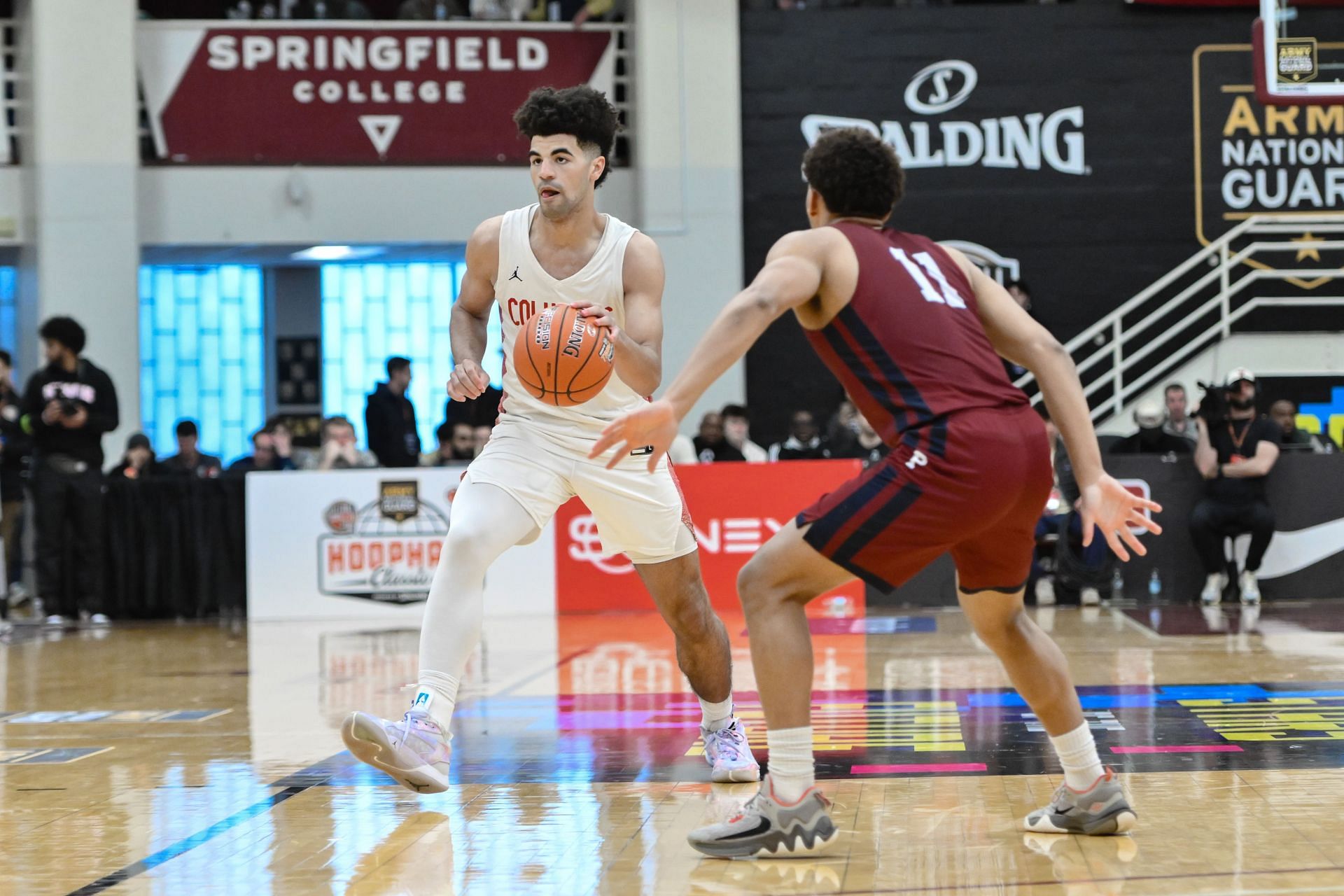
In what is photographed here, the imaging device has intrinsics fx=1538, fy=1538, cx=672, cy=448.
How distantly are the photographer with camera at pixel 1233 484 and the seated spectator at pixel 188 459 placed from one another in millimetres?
7559

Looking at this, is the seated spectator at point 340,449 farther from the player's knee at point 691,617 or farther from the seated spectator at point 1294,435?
the player's knee at point 691,617

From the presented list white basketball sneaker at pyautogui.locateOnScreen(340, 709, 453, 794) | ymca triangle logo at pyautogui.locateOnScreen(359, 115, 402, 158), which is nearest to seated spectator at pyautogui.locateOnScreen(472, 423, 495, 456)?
ymca triangle logo at pyautogui.locateOnScreen(359, 115, 402, 158)

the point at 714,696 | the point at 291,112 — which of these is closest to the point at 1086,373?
the point at 291,112

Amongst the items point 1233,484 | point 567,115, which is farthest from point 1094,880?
point 1233,484

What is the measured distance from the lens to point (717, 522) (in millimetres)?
11414

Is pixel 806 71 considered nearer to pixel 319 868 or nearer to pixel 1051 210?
pixel 1051 210

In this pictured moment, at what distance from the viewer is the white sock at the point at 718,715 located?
481 centimetres

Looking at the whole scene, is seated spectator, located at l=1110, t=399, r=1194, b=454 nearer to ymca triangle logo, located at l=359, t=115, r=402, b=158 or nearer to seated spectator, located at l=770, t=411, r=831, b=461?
seated spectator, located at l=770, t=411, r=831, b=461

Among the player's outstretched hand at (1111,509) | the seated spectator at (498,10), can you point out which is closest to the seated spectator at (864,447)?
the seated spectator at (498,10)

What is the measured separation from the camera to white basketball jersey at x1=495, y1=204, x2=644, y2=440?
15.3 ft

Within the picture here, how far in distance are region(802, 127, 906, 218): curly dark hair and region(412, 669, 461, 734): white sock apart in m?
1.71

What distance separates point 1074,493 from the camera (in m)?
11.3

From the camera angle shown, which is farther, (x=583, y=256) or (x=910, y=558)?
(x=583, y=256)

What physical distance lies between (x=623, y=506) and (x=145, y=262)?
43.4 ft
